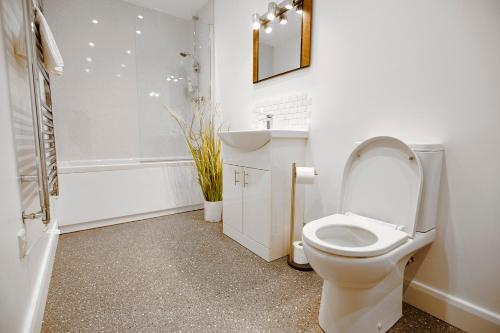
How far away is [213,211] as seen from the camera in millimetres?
2516

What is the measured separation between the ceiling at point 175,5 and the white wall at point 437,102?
187 cm

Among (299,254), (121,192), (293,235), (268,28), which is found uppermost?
(268,28)

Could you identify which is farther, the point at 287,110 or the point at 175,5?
the point at 175,5

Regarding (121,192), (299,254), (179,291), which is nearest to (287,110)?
(299,254)

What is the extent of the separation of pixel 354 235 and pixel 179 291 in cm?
103

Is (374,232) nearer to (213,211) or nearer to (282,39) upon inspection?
(282,39)

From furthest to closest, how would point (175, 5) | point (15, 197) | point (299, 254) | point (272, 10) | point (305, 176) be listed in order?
1. point (175, 5)
2. point (272, 10)
3. point (299, 254)
4. point (305, 176)
5. point (15, 197)

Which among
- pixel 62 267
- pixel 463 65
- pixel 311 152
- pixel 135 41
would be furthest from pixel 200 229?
pixel 135 41

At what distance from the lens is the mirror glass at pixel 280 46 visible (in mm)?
1810

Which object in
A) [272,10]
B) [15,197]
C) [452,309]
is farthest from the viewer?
[272,10]

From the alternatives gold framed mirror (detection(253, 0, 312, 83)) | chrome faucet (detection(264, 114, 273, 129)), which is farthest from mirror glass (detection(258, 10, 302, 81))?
chrome faucet (detection(264, 114, 273, 129))

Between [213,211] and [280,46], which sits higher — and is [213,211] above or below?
below

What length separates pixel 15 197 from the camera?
1023 millimetres

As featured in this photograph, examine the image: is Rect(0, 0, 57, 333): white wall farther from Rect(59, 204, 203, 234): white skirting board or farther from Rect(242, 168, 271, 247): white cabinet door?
Rect(242, 168, 271, 247): white cabinet door
